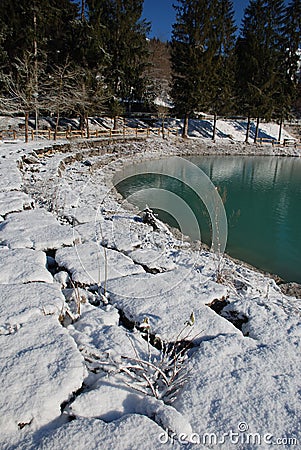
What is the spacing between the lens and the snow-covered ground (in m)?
1.46

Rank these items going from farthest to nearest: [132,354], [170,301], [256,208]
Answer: [256,208] < [170,301] < [132,354]

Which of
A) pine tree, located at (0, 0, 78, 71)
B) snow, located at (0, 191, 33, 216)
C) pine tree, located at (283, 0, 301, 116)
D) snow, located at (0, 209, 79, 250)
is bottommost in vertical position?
snow, located at (0, 209, 79, 250)

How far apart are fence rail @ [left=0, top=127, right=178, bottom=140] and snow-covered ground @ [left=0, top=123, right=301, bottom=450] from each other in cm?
1570

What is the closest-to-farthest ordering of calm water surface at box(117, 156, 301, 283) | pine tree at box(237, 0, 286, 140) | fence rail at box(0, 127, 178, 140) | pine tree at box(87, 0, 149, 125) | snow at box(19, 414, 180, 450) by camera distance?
snow at box(19, 414, 180, 450)
calm water surface at box(117, 156, 301, 283)
fence rail at box(0, 127, 178, 140)
pine tree at box(87, 0, 149, 125)
pine tree at box(237, 0, 286, 140)

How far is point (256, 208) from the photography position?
10484mm

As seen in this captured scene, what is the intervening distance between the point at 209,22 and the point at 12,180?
25.1 meters

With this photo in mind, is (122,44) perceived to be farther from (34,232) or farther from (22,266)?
(22,266)

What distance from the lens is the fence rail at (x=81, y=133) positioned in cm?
1767

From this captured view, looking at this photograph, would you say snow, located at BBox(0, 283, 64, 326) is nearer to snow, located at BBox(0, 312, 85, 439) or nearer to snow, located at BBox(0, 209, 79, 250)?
snow, located at BBox(0, 312, 85, 439)

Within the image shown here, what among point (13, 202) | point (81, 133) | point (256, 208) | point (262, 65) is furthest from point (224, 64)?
point (13, 202)

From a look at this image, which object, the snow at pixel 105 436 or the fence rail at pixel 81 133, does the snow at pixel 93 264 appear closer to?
the snow at pixel 105 436

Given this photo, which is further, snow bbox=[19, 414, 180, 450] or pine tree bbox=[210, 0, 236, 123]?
pine tree bbox=[210, 0, 236, 123]

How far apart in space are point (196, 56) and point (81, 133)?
38.9 feet

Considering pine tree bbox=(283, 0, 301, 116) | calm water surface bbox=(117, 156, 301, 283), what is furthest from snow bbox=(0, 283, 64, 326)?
pine tree bbox=(283, 0, 301, 116)
